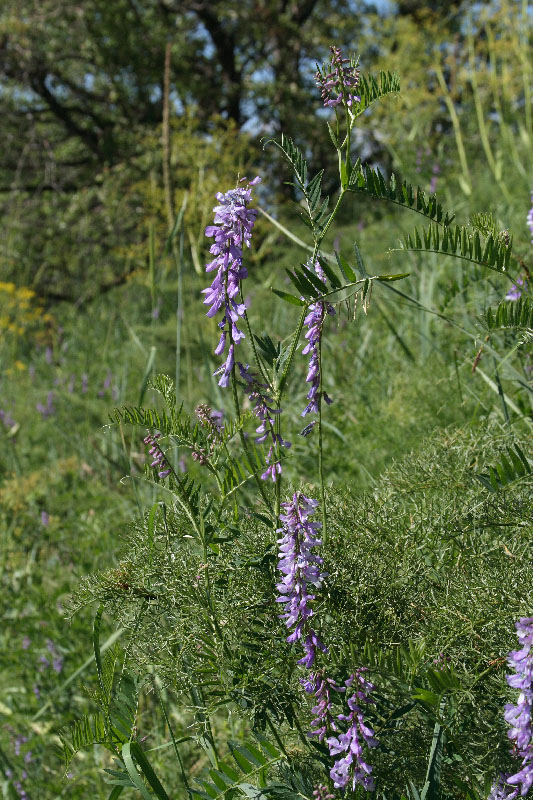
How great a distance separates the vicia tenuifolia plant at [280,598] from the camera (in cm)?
119

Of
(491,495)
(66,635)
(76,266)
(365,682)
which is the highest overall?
(76,266)

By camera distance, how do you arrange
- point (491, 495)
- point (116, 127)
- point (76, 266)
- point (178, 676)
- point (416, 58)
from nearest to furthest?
1. point (178, 676)
2. point (491, 495)
3. point (416, 58)
4. point (76, 266)
5. point (116, 127)

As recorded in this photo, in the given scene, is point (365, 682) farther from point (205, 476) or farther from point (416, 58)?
point (416, 58)

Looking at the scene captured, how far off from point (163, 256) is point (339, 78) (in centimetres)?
90

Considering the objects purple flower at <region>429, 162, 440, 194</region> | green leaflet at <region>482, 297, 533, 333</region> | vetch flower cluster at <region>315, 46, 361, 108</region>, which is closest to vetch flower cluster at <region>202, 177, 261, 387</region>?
vetch flower cluster at <region>315, 46, 361, 108</region>

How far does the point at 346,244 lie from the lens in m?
7.31

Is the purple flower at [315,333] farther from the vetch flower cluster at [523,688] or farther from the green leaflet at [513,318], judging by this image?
the vetch flower cluster at [523,688]

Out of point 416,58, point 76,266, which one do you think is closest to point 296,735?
point 416,58

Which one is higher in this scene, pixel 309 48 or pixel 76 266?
pixel 309 48

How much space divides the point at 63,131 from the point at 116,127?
0.83m

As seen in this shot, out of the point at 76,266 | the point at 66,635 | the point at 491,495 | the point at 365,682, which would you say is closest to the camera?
the point at 365,682

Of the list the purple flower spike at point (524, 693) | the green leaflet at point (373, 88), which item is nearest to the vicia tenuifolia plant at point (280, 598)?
the green leaflet at point (373, 88)

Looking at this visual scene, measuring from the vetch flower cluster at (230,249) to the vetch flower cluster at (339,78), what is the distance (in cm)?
23

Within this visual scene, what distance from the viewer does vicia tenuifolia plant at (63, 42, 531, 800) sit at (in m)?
1.19
